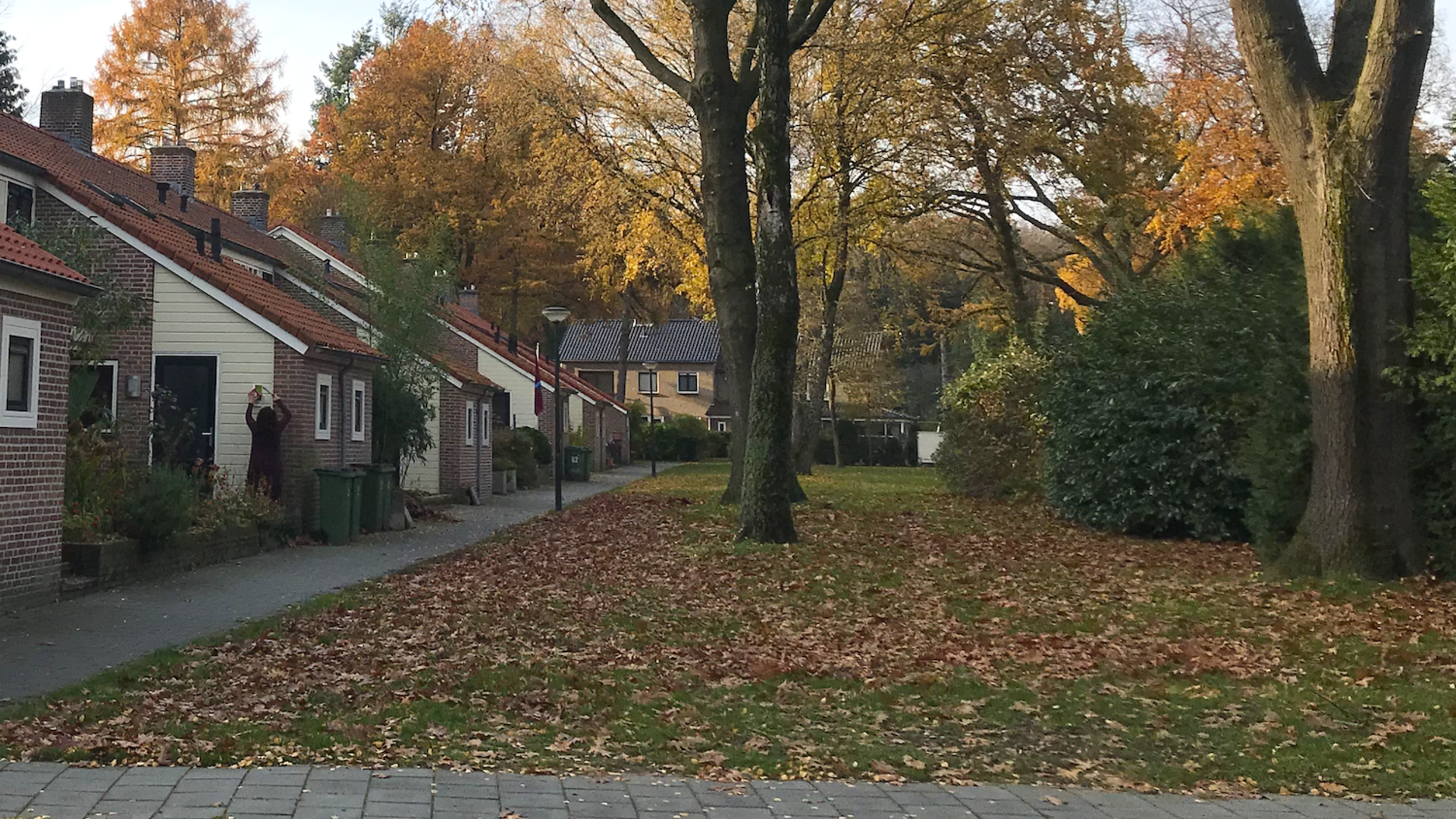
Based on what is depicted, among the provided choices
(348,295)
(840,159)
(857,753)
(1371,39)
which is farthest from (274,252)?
(857,753)

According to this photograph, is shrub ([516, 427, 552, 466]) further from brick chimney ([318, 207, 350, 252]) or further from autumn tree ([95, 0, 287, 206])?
autumn tree ([95, 0, 287, 206])

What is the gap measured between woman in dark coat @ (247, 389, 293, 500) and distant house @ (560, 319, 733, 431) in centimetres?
5663

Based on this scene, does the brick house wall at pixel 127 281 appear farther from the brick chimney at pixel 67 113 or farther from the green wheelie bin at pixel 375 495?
the brick chimney at pixel 67 113

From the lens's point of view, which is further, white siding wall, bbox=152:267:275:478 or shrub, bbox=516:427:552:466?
shrub, bbox=516:427:552:466

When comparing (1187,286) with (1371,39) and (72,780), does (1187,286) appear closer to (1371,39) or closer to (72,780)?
(1371,39)

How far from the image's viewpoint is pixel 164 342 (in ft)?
65.6

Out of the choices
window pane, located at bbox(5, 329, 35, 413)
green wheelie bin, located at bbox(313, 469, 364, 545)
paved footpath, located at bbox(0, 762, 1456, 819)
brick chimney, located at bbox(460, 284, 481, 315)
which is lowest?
paved footpath, located at bbox(0, 762, 1456, 819)

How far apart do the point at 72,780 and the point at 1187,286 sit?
54.7 feet

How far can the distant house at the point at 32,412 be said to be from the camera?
11430mm

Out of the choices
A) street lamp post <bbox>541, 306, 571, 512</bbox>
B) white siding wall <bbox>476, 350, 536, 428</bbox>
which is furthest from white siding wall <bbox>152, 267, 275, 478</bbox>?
white siding wall <bbox>476, 350, 536, 428</bbox>

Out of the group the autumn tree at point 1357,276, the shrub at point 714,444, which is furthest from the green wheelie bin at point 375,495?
the shrub at point 714,444

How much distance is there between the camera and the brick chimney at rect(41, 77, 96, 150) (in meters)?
25.4

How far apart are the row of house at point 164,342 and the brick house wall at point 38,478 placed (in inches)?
0.7

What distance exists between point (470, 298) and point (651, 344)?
33622 mm
